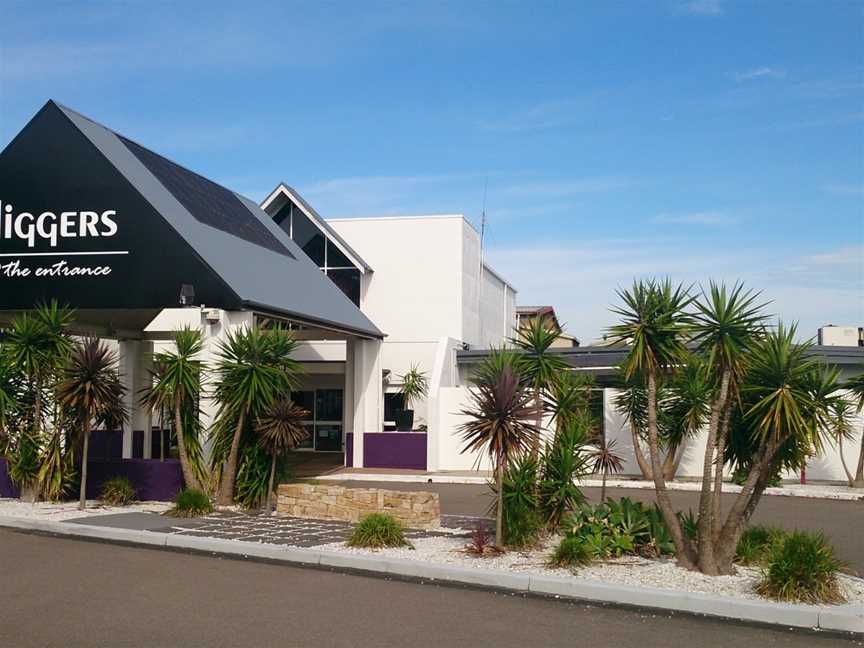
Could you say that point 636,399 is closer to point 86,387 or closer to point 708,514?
point 708,514

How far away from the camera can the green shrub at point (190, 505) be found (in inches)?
630

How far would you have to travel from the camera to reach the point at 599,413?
27250mm

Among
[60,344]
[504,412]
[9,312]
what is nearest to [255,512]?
[60,344]

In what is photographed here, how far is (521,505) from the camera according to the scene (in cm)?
1294

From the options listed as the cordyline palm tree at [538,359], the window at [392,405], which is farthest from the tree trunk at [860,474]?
the window at [392,405]

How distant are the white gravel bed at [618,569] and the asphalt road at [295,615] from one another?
0.87m

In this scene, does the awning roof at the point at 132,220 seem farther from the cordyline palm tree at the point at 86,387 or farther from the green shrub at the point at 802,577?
the green shrub at the point at 802,577

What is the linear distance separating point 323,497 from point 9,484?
7060mm

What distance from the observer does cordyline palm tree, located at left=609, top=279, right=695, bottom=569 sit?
11266 mm

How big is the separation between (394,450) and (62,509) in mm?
12899

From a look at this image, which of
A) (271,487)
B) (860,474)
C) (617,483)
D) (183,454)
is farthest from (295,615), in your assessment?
(860,474)

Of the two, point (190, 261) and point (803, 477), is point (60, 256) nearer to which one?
point (190, 261)

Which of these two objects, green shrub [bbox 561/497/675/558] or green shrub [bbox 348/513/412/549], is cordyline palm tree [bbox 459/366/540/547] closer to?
green shrub [bbox 561/497/675/558]

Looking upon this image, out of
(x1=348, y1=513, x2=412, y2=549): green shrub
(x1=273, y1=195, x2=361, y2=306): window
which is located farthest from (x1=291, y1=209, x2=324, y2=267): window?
(x1=348, y1=513, x2=412, y2=549): green shrub
